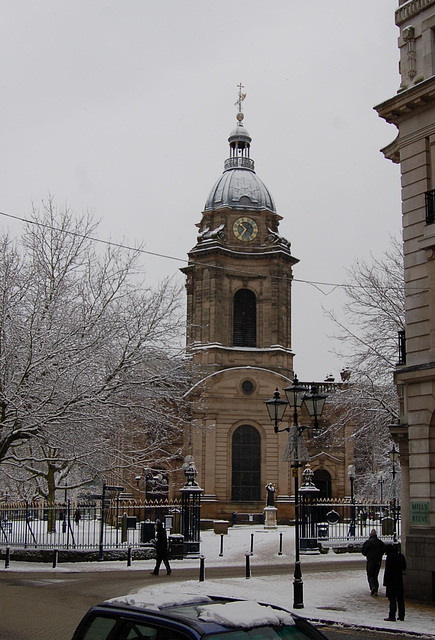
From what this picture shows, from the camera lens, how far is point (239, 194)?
61656 millimetres

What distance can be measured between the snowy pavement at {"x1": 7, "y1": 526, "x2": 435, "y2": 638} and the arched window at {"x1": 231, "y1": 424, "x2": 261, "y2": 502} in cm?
1944

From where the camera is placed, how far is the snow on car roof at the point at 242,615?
20.0ft

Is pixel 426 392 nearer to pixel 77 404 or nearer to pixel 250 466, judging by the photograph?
pixel 77 404

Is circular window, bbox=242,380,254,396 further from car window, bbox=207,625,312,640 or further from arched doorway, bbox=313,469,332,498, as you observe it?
car window, bbox=207,625,312,640

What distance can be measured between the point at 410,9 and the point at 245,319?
40893 millimetres

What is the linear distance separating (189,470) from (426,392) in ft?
59.3

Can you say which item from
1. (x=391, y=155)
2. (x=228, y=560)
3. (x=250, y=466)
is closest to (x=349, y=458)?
(x=250, y=466)

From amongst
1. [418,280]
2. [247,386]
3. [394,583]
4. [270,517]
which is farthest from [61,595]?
[247,386]

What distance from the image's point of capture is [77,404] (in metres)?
26.1

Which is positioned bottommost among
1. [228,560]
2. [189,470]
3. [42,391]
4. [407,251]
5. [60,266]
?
[228,560]

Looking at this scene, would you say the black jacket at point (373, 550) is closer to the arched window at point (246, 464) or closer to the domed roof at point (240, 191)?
the arched window at point (246, 464)

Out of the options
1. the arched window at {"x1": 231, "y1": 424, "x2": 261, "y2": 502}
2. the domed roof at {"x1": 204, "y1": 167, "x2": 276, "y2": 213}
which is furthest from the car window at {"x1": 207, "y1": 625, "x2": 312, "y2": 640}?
the domed roof at {"x1": 204, "y1": 167, "x2": 276, "y2": 213}

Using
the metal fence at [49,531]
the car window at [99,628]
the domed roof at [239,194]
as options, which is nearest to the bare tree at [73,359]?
the metal fence at [49,531]

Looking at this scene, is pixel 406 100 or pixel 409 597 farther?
pixel 406 100
